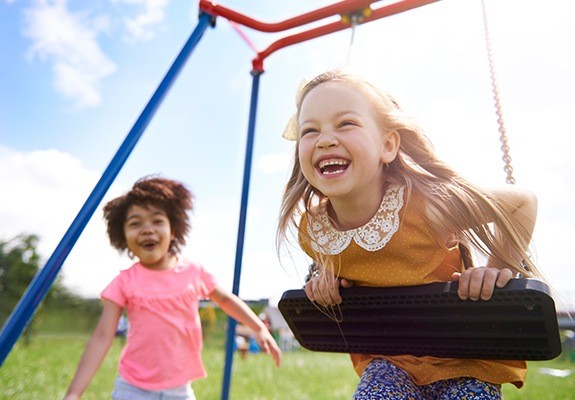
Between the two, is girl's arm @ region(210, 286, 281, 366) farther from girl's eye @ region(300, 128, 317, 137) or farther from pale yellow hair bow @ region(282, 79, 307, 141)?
girl's eye @ region(300, 128, 317, 137)

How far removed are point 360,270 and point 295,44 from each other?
1.50m

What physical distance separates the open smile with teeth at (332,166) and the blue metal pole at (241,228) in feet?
3.96

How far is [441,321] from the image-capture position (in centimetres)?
142

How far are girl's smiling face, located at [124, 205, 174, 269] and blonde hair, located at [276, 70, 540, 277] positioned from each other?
1.07 meters

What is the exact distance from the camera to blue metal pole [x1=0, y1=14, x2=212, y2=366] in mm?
1727

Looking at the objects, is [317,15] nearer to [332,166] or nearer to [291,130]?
[291,130]

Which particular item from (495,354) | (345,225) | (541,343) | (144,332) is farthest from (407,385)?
(144,332)

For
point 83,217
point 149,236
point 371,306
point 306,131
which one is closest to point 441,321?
point 371,306

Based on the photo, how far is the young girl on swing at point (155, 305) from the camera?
237 cm

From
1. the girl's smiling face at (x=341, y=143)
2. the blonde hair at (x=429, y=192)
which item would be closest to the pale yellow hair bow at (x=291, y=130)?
the blonde hair at (x=429, y=192)

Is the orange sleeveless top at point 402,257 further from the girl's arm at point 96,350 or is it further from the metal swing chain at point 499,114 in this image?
the girl's arm at point 96,350

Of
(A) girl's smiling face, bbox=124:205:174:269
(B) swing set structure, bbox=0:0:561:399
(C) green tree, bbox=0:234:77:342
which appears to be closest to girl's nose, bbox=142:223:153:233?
(A) girl's smiling face, bbox=124:205:174:269

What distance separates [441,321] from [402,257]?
231mm

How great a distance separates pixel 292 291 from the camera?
5.41ft
